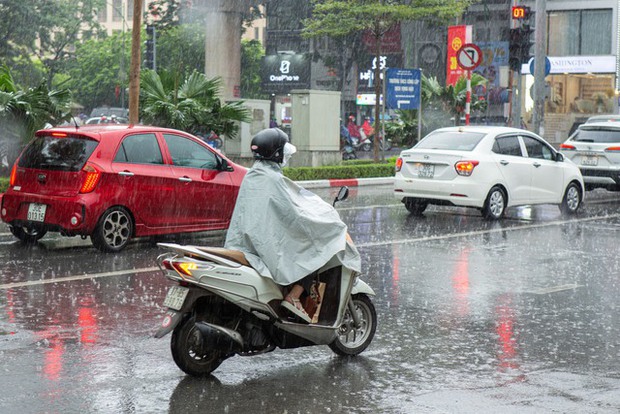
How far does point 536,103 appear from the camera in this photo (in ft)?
99.4

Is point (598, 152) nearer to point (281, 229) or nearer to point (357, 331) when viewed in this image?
point (357, 331)

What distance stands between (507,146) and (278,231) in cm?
1177

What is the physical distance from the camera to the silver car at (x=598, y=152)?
22672mm

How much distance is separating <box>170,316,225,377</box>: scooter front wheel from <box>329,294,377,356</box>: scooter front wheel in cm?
104

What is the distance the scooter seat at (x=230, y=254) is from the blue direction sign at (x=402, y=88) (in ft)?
75.2

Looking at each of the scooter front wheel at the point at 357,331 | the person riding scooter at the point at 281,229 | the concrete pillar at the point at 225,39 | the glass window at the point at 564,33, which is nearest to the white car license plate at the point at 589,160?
the scooter front wheel at the point at 357,331

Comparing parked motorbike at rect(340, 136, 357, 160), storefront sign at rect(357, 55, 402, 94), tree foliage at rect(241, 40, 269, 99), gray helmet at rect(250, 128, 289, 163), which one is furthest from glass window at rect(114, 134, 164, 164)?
tree foliage at rect(241, 40, 269, 99)

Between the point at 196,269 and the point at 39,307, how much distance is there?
3.09 m

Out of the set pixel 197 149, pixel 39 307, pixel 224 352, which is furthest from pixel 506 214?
pixel 224 352

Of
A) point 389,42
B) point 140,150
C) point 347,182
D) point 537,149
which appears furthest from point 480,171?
point 389,42

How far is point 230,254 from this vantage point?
22.1ft

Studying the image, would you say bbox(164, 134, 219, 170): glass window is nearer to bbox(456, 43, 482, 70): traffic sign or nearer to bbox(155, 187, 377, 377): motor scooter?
bbox(155, 187, 377, 377): motor scooter

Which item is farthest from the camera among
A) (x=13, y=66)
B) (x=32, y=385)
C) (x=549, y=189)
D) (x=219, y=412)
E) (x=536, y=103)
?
(x=13, y=66)

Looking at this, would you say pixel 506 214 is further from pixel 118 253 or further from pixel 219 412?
pixel 219 412
